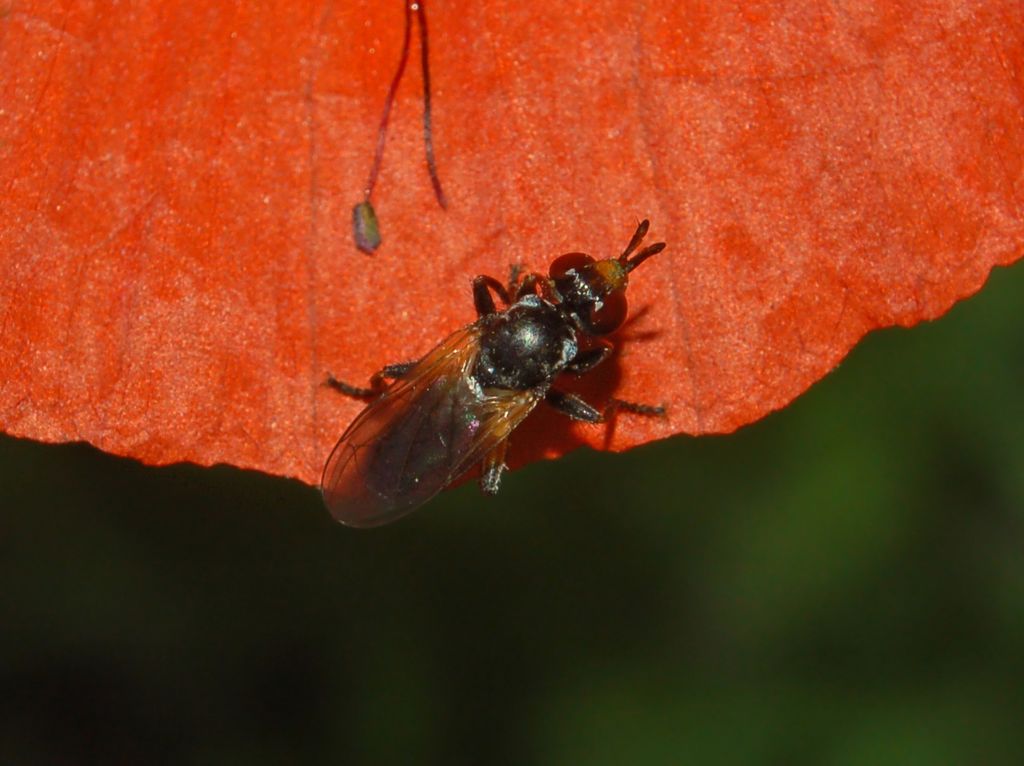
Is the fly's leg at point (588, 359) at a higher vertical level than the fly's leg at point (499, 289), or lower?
lower

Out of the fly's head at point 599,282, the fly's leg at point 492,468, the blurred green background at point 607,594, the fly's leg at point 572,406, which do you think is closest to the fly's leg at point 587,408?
the fly's leg at point 572,406

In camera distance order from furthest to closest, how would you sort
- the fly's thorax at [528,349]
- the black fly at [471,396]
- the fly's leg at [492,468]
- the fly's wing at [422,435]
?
1. the fly's leg at [492,468]
2. the fly's thorax at [528,349]
3. the fly's wing at [422,435]
4. the black fly at [471,396]

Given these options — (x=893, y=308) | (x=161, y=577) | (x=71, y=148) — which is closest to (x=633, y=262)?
(x=893, y=308)

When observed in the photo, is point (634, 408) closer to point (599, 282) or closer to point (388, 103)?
point (599, 282)

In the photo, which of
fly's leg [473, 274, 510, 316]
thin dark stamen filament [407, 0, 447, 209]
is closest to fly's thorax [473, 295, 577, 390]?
fly's leg [473, 274, 510, 316]

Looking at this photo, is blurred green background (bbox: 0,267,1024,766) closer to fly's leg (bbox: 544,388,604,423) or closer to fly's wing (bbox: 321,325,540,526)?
fly's wing (bbox: 321,325,540,526)

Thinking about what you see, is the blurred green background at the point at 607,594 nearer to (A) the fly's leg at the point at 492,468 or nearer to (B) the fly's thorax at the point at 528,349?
(A) the fly's leg at the point at 492,468

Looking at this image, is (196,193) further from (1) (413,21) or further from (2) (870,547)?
(2) (870,547)

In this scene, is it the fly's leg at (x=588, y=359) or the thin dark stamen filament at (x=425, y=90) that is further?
the fly's leg at (x=588, y=359)
